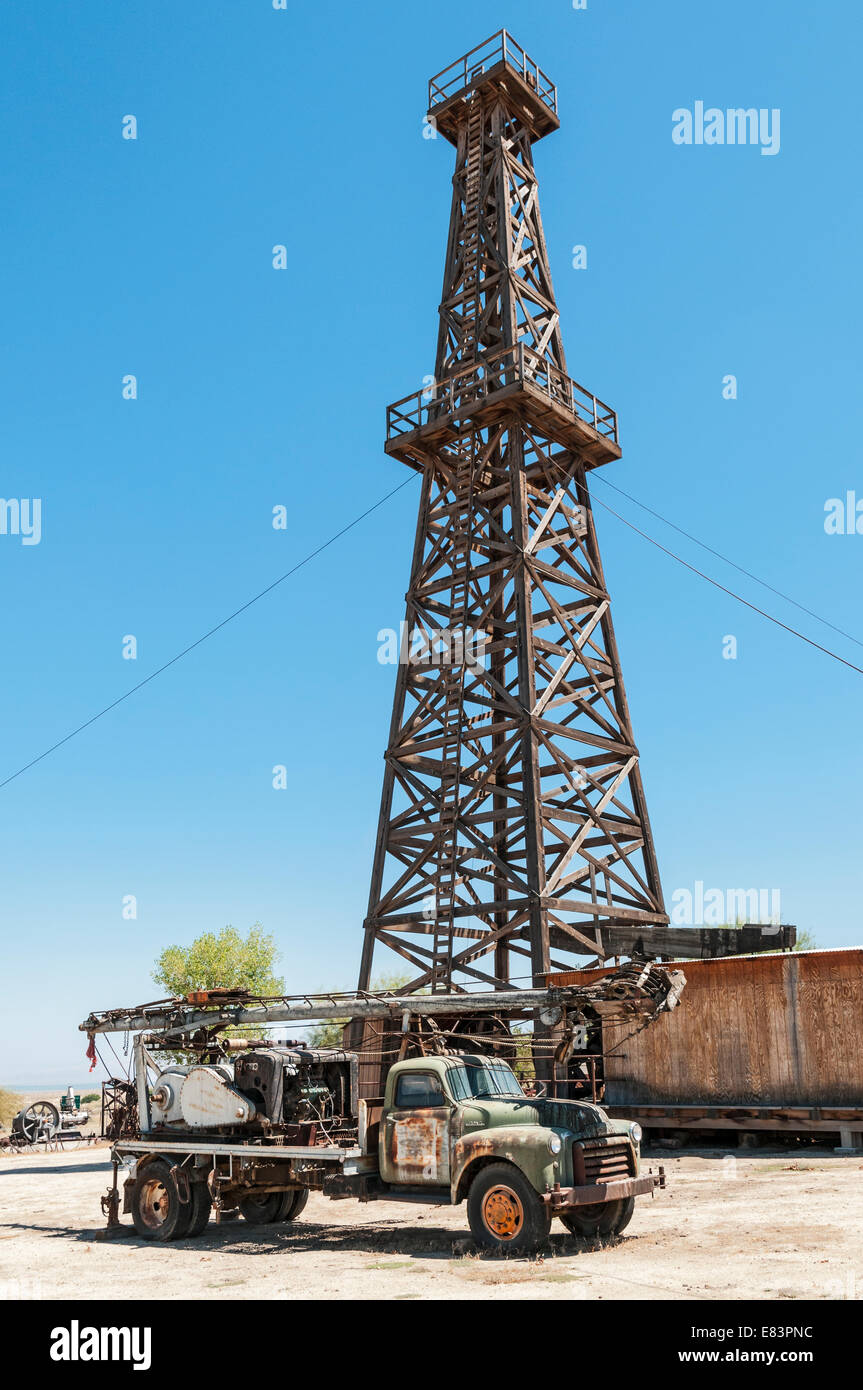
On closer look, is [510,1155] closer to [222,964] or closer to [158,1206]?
[158,1206]

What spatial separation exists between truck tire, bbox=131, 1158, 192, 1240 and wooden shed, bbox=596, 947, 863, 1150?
26.7ft

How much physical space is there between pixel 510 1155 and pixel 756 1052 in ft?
35.3

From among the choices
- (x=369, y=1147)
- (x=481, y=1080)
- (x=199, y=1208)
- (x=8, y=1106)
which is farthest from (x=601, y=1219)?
(x=8, y=1106)

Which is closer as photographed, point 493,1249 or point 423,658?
point 493,1249

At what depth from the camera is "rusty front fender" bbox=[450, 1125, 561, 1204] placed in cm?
1195

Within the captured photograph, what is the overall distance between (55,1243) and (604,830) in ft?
46.8

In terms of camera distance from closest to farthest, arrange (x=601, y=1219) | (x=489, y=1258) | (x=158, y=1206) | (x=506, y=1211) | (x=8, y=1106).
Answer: (x=489, y=1258)
(x=506, y=1211)
(x=601, y=1219)
(x=158, y=1206)
(x=8, y=1106)

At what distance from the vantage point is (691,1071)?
2212cm

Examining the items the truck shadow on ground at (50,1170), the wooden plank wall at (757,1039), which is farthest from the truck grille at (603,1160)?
the truck shadow on ground at (50,1170)

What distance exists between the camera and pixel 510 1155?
1216 centimetres

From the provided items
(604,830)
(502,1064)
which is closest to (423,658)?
(604,830)

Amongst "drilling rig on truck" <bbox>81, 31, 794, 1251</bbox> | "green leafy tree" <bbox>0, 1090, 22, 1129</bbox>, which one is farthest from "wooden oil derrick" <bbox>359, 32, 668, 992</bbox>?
"green leafy tree" <bbox>0, 1090, 22, 1129</bbox>

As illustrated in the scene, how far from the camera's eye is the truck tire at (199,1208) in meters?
15.2
